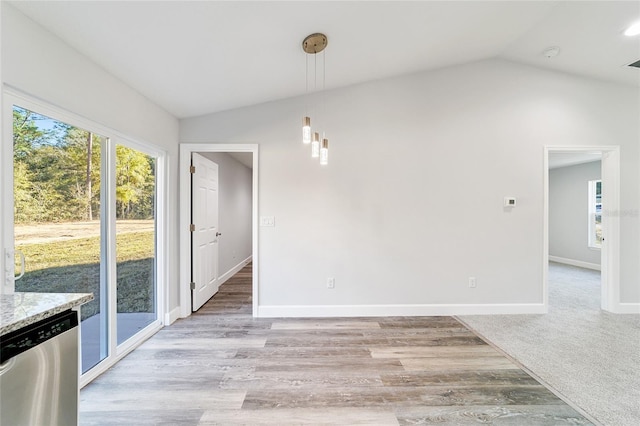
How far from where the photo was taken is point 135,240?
2.53 meters

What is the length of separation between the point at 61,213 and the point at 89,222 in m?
0.26

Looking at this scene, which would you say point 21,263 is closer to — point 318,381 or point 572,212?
point 318,381

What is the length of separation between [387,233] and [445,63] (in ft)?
7.10

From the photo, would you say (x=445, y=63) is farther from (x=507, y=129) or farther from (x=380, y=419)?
(x=380, y=419)

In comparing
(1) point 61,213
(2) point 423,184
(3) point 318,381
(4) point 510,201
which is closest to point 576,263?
(4) point 510,201

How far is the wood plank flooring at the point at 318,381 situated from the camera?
5.33 feet

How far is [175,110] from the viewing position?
2861mm

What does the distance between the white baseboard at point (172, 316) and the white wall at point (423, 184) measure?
1011mm

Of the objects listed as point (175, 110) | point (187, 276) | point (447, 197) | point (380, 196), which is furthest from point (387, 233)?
point (175, 110)

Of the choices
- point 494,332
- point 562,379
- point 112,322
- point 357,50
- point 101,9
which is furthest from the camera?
point 494,332

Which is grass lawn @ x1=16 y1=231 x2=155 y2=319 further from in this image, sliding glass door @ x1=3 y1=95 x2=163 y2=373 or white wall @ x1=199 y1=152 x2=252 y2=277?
white wall @ x1=199 y1=152 x2=252 y2=277

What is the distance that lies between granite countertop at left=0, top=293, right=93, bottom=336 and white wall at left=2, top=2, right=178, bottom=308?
1.17 m

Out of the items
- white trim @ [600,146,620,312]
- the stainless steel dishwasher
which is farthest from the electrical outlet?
white trim @ [600,146,620,312]

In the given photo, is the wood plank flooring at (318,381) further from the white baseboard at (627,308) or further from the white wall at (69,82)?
the white baseboard at (627,308)
